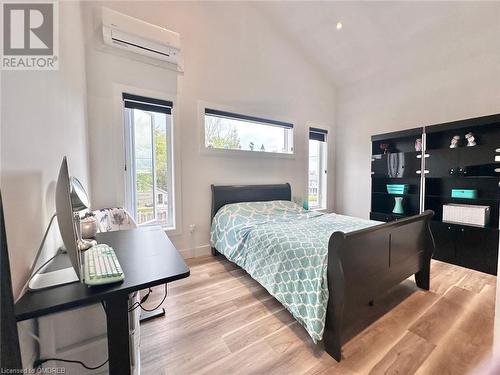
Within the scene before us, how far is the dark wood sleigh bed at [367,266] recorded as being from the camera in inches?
53.3

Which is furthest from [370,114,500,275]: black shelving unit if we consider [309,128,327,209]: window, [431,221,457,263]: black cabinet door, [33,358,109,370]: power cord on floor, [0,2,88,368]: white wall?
[0,2,88,368]: white wall

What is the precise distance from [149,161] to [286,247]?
6.70ft

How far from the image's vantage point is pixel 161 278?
849mm

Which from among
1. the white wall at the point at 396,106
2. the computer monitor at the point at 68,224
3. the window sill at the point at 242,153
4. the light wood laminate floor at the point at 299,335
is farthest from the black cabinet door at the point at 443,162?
the computer monitor at the point at 68,224

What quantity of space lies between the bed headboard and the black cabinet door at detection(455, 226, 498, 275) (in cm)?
223

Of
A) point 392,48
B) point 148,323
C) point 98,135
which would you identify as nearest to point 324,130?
point 392,48

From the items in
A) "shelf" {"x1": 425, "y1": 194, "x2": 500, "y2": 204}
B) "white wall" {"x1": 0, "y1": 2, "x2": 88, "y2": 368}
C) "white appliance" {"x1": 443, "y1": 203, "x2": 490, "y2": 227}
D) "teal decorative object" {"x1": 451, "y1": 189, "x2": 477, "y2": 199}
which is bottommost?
"white appliance" {"x1": 443, "y1": 203, "x2": 490, "y2": 227}

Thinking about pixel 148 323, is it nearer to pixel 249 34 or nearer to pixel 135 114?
pixel 135 114

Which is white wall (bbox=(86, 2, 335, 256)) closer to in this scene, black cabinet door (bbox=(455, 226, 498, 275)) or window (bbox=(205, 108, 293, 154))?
window (bbox=(205, 108, 293, 154))

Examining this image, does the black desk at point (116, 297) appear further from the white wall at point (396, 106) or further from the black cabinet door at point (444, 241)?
the white wall at point (396, 106)

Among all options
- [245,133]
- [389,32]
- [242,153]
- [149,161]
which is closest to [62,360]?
[149,161]

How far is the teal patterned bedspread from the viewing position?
57.1 inches

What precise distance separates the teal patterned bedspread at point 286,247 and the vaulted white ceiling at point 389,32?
104 inches

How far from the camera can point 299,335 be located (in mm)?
1568
